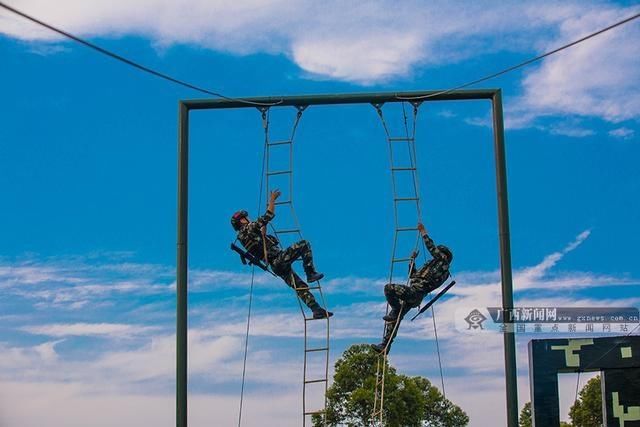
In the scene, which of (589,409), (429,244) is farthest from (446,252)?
(589,409)

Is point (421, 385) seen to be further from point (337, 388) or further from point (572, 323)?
point (572, 323)

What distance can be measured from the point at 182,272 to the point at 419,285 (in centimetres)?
277

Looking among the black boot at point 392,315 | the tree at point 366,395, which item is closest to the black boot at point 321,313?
the black boot at point 392,315

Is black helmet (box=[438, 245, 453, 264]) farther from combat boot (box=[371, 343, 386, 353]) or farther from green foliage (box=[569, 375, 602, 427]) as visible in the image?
green foliage (box=[569, 375, 602, 427])

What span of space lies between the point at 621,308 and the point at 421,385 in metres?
16.9

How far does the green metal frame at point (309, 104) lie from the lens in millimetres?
11305

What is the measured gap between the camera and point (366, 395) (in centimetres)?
2628

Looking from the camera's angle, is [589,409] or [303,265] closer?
[303,265]

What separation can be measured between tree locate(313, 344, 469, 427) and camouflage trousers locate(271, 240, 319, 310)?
48.8 ft

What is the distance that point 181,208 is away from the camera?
1176 cm

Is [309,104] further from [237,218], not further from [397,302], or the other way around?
[397,302]

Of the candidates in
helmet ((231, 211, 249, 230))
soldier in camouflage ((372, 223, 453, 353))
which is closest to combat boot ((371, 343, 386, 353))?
soldier in camouflage ((372, 223, 453, 353))

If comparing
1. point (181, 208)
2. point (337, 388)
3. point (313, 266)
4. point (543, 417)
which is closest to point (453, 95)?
point (313, 266)

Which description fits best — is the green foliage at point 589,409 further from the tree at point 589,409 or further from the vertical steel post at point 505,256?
the vertical steel post at point 505,256
